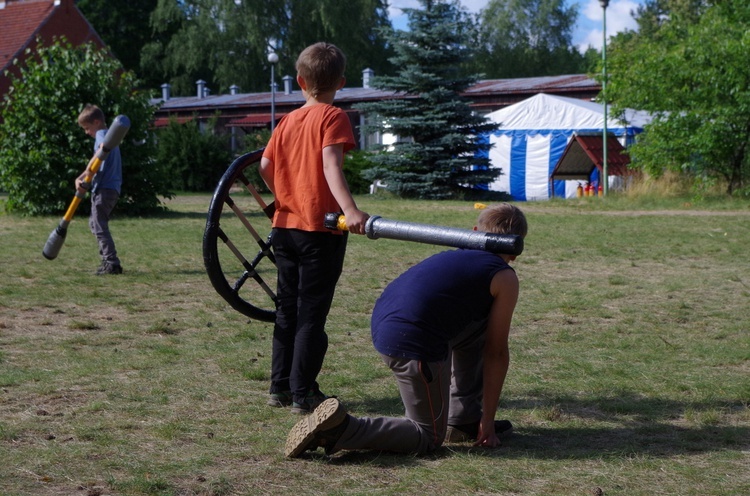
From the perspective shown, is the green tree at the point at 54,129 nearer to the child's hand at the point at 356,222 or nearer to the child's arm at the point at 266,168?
the child's arm at the point at 266,168

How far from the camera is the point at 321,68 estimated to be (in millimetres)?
4586

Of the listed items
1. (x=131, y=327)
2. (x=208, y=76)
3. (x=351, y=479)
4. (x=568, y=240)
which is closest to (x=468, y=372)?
(x=351, y=479)

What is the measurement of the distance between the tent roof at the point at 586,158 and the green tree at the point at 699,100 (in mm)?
3553

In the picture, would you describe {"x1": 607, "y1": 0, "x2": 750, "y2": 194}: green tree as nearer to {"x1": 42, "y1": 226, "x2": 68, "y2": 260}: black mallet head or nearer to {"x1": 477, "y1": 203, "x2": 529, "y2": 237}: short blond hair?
{"x1": 42, "y1": 226, "x2": 68, "y2": 260}: black mallet head

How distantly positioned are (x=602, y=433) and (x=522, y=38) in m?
60.4

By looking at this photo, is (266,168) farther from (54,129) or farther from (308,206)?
(54,129)

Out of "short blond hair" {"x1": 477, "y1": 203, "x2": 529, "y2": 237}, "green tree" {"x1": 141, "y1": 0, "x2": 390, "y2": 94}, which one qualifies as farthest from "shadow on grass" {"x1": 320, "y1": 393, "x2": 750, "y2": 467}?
→ "green tree" {"x1": 141, "y1": 0, "x2": 390, "y2": 94}

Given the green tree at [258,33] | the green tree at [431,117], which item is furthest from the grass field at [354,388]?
the green tree at [258,33]

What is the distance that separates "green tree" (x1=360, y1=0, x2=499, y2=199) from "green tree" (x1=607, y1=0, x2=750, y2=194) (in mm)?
5192

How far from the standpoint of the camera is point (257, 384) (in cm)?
540

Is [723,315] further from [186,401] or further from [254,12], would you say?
[254,12]

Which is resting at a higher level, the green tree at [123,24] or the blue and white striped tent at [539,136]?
the green tree at [123,24]

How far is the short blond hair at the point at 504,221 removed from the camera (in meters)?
4.07

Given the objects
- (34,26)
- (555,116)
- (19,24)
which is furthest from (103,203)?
(19,24)
